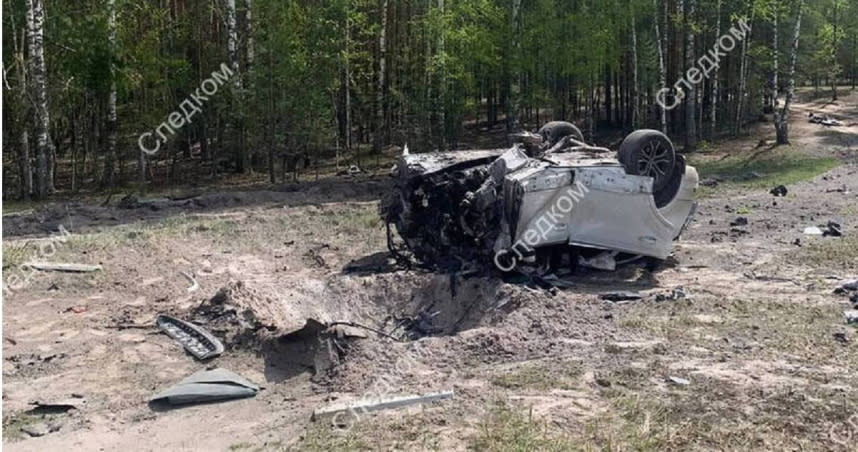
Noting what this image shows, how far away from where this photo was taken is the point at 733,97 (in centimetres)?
2692

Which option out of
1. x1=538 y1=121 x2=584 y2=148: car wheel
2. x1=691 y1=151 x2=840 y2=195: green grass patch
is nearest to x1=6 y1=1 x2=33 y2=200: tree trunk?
x1=538 y1=121 x2=584 y2=148: car wheel

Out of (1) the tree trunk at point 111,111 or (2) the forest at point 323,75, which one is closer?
(1) the tree trunk at point 111,111

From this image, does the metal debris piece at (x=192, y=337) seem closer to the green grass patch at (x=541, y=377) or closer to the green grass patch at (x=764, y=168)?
the green grass patch at (x=541, y=377)

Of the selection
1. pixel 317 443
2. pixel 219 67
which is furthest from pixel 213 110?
pixel 317 443

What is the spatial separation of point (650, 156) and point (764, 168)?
37.4 feet

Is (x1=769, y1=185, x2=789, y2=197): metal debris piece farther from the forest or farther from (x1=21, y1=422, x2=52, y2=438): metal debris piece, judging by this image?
(x1=21, y1=422, x2=52, y2=438): metal debris piece

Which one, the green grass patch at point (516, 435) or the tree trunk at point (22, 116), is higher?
the tree trunk at point (22, 116)

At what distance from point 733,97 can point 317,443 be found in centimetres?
2539

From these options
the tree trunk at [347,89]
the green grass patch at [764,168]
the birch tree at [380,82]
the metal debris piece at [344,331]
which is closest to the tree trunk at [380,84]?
the birch tree at [380,82]

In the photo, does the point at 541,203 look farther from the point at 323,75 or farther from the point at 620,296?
the point at 323,75

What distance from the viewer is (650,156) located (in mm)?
9078

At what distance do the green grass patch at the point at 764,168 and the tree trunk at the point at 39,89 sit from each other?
44.8 feet

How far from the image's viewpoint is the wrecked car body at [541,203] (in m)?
8.26

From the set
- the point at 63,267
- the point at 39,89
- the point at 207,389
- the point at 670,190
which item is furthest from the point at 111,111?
the point at 207,389
